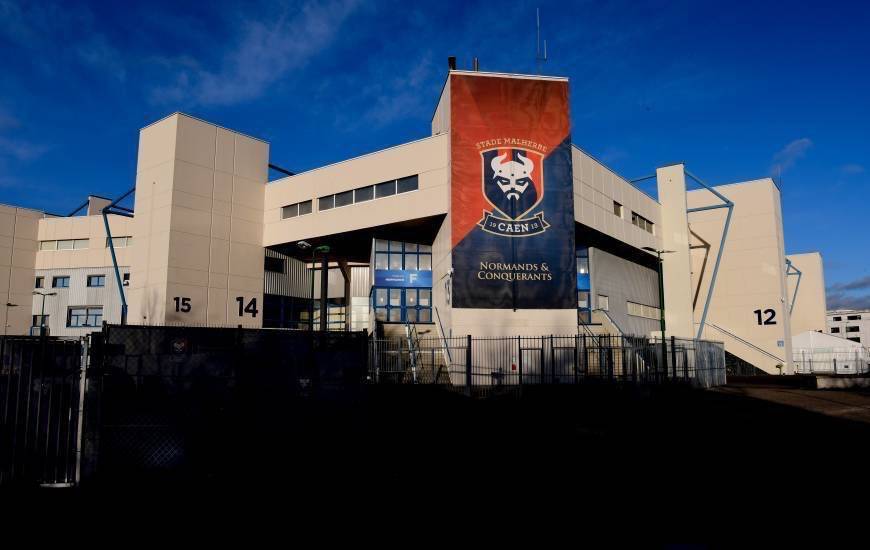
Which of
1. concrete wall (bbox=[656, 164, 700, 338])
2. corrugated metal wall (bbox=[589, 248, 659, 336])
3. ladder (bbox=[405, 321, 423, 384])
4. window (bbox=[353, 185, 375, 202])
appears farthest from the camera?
concrete wall (bbox=[656, 164, 700, 338])

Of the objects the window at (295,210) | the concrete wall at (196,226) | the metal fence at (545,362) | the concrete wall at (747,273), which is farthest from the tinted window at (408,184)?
the concrete wall at (747,273)

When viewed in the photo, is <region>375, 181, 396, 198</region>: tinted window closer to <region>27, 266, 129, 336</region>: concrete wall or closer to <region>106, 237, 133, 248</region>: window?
<region>27, 266, 129, 336</region>: concrete wall

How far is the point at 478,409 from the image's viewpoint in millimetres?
19719

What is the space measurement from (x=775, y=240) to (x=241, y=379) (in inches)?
1984

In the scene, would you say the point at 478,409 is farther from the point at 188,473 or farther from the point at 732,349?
the point at 732,349

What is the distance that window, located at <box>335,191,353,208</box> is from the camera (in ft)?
117

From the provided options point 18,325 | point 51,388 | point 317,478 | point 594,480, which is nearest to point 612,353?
point 594,480

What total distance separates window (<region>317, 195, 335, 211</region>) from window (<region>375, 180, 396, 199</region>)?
3150 mm

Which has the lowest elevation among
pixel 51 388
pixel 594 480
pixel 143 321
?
pixel 594 480

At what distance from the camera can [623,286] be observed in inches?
1725

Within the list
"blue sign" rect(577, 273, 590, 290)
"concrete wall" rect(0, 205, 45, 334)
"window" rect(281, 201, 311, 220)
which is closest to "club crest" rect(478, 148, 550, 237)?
"blue sign" rect(577, 273, 590, 290)

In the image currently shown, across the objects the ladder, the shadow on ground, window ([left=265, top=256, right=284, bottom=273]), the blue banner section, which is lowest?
the shadow on ground

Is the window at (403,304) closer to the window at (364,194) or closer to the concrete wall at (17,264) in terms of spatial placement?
the window at (364,194)

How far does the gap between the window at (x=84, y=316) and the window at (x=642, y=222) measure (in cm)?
3902
